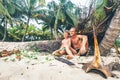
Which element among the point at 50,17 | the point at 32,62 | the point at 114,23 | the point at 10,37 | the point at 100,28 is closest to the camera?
the point at 32,62

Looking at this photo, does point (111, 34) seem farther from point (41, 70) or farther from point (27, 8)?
point (27, 8)

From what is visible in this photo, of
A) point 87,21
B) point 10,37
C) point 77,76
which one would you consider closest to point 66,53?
point 87,21

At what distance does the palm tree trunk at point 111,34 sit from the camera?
869 centimetres

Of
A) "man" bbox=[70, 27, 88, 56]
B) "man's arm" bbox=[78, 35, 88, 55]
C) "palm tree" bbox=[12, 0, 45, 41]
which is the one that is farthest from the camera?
"palm tree" bbox=[12, 0, 45, 41]

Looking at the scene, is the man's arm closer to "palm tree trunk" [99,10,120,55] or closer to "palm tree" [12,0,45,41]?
"palm tree trunk" [99,10,120,55]

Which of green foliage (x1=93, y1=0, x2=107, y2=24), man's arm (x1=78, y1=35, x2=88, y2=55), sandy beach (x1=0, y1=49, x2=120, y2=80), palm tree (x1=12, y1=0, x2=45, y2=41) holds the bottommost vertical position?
sandy beach (x1=0, y1=49, x2=120, y2=80)

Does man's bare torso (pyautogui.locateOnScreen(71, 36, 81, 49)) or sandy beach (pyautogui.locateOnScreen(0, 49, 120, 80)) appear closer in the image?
sandy beach (pyautogui.locateOnScreen(0, 49, 120, 80))

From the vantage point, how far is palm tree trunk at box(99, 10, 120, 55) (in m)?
8.69

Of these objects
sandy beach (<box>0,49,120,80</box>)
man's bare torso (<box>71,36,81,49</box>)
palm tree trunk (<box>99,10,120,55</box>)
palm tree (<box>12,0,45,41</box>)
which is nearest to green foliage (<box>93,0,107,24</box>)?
palm tree trunk (<box>99,10,120,55</box>)

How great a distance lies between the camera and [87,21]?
1000 centimetres

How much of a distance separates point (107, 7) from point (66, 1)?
15651 millimetres

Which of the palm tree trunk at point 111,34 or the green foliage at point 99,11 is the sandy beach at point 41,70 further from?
the green foliage at point 99,11

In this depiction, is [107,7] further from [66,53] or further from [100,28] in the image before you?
[66,53]

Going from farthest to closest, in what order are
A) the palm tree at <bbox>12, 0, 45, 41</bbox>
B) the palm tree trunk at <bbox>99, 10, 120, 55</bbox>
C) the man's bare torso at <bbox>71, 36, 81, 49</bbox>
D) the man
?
the palm tree at <bbox>12, 0, 45, 41</bbox> < the man's bare torso at <bbox>71, 36, 81, 49</bbox> < the man < the palm tree trunk at <bbox>99, 10, 120, 55</bbox>
